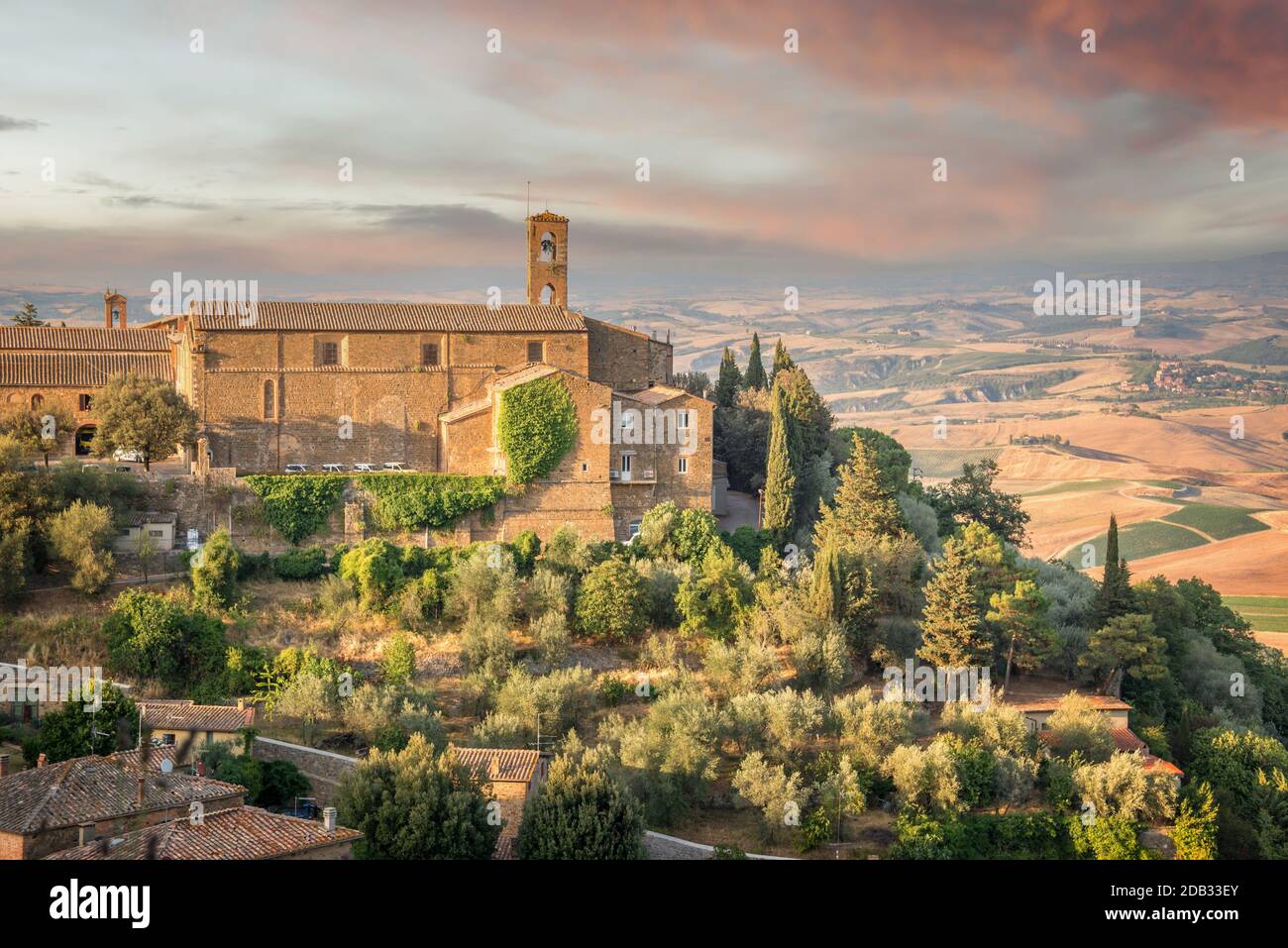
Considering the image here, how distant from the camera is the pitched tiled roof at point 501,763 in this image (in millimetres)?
22125

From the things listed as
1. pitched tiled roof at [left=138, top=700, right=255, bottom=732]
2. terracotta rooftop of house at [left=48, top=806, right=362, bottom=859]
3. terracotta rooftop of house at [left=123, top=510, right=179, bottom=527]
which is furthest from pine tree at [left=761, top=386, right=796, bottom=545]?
terracotta rooftop of house at [left=48, top=806, right=362, bottom=859]

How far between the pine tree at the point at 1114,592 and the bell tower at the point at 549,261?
50.6 ft

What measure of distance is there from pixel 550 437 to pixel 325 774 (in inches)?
415

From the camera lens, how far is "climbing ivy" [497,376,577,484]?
31172 mm

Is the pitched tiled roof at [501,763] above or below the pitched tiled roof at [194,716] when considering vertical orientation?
below

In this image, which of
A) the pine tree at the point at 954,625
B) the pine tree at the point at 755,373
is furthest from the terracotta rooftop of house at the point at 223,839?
the pine tree at the point at 755,373

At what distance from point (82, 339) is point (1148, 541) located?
42.8m

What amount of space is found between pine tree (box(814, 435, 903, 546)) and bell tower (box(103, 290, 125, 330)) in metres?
22.4

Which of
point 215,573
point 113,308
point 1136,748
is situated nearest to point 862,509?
point 1136,748

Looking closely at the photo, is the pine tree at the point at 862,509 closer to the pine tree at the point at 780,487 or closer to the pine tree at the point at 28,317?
the pine tree at the point at 780,487

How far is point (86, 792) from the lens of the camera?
62.5 feet

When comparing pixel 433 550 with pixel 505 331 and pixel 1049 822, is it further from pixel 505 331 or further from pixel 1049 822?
pixel 1049 822

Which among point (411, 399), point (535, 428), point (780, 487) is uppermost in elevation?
point (411, 399)

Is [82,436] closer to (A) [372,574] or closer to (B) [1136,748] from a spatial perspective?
(A) [372,574]
